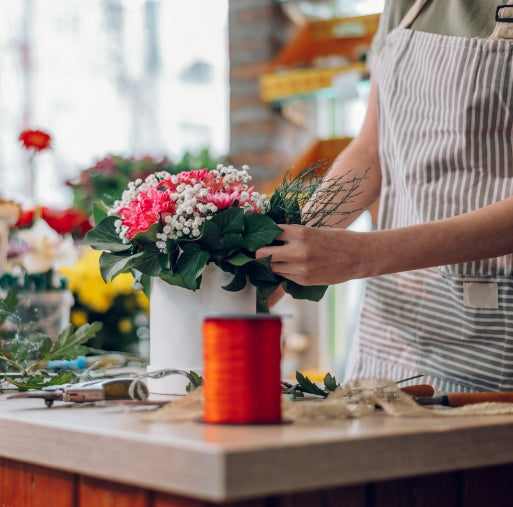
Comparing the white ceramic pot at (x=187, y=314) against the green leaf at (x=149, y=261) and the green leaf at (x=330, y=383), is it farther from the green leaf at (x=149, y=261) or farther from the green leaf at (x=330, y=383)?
the green leaf at (x=330, y=383)

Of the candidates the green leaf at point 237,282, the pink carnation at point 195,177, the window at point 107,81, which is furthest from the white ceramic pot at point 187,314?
the window at point 107,81

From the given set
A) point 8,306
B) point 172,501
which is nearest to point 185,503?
point 172,501

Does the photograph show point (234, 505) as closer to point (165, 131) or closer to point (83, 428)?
point (83, 428)

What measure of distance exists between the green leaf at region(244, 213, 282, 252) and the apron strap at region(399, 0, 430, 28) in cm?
62

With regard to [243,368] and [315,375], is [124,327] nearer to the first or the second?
[315,375]

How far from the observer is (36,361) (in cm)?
137

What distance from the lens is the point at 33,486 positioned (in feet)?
3.15

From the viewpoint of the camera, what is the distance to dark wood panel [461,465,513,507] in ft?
3.09

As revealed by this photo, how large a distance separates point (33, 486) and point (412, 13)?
3.36ft

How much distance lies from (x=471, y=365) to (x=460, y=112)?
40cm

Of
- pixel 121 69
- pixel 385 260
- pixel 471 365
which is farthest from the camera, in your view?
pixel 121 69

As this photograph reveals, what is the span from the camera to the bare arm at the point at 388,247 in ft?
3.61

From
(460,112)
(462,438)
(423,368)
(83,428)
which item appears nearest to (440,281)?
(423,368)

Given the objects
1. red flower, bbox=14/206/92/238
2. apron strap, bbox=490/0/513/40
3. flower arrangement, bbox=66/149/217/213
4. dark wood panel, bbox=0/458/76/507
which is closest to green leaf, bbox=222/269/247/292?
dark wood panel, bbox=0/458/76/507
